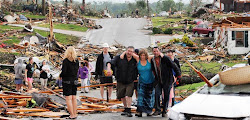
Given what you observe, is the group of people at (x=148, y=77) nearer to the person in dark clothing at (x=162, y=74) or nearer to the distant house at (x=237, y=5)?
the person in dark clothing at (x=162, y=74)

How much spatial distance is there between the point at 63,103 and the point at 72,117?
5.11 feet

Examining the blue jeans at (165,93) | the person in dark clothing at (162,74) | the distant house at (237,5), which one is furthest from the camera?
the distant house at (237,5)

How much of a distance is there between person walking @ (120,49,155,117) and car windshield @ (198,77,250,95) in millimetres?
2028

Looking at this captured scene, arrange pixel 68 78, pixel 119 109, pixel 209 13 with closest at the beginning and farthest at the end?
pixel 68 78
pixel 119 109
pixel 209 13

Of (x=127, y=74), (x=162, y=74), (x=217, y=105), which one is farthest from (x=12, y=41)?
(x=217, y=105)

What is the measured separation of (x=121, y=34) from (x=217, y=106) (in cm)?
4083

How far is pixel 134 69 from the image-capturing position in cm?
1181

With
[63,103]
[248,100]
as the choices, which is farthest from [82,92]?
[248,100]

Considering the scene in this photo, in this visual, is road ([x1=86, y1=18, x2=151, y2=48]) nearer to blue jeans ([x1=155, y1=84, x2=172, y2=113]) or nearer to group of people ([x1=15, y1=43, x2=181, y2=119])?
group of people ([x1=15, y1=43, x2=181, y2=119])

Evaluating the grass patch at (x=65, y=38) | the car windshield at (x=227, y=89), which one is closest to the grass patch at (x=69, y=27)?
the grass patch at (x=65, y=38)

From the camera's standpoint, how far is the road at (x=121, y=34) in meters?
42.7

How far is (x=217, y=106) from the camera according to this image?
837 centimetres

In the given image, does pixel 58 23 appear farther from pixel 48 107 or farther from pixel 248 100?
pixel 248 100

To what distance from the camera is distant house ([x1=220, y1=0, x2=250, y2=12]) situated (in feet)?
241
